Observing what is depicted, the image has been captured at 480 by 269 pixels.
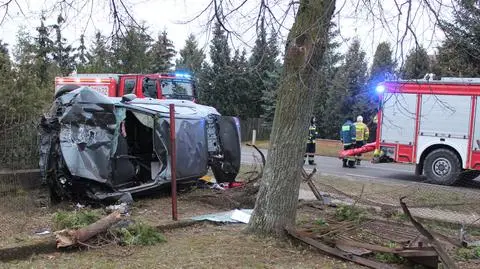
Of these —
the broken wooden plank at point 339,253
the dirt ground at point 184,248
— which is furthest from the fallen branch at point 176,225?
the broken wooden plank at point 339,253

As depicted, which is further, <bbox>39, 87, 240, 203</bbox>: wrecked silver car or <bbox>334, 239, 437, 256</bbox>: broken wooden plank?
<bbox>39, 87, 240, 203</bbox>: wrecked silver car

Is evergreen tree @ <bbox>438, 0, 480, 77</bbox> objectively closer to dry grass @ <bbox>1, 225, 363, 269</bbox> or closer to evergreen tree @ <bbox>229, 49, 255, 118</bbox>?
dry grass @ <bbox>1, 225, 363, 269</bbox>

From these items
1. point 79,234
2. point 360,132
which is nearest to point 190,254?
point 79,234

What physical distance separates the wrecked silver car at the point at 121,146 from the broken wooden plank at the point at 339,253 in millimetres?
3195

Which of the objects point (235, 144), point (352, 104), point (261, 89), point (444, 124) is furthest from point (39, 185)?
point (261, 89)

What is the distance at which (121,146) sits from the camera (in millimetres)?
8602

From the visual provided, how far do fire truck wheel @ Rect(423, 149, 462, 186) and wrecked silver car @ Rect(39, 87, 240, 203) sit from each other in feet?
20.0

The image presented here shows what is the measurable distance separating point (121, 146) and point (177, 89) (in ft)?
36.2

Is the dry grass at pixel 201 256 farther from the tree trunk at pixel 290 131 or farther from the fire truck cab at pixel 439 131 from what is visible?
the fire truck cab at pixel 439 131

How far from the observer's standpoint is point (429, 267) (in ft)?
17.7

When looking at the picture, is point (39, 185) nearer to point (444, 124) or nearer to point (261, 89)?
point (444, 124)

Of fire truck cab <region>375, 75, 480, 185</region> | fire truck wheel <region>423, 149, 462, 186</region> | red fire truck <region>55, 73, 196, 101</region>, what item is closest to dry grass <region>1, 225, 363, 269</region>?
fire truck cab <region>375, 75, 480, 185</region>

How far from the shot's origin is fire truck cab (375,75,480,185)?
13.5 meters

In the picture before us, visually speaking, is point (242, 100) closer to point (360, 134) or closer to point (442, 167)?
point (360, 134)
